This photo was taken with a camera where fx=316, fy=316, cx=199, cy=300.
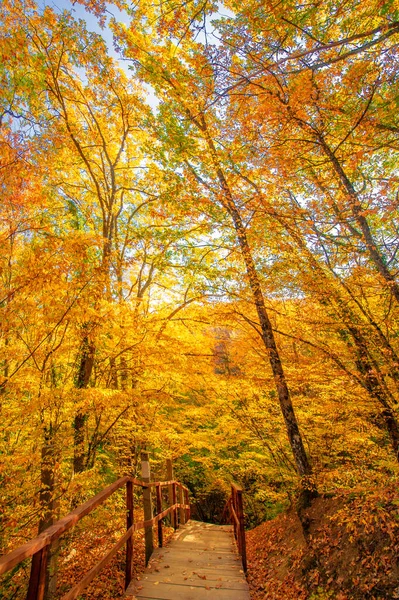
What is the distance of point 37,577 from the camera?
1.89 metres

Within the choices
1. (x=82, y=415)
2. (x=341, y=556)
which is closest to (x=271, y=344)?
(x=341, y=556)

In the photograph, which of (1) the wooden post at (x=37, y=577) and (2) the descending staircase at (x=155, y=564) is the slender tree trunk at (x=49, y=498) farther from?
(1) the wooden post at (x=37, y=577)

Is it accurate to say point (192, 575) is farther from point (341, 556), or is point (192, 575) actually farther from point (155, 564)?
point (341, 556)

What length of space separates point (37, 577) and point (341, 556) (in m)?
4.74

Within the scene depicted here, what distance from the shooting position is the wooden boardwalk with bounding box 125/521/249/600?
11.0 feet

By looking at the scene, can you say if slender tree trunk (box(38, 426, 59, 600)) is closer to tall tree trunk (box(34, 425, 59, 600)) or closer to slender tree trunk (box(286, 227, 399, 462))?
tall tree trunk (box(34, 425, 59, 600))

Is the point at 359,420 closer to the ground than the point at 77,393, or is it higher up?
closer to the ground

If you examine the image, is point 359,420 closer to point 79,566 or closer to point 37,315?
point 37,315

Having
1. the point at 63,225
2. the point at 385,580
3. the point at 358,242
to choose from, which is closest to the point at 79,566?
the point at 385,580

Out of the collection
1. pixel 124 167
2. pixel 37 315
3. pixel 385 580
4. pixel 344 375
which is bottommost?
pixel 385 580

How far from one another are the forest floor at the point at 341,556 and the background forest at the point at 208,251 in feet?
1.78

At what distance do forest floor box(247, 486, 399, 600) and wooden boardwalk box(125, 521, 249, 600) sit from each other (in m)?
0.77

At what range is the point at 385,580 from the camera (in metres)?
3.75

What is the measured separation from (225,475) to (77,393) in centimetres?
975
